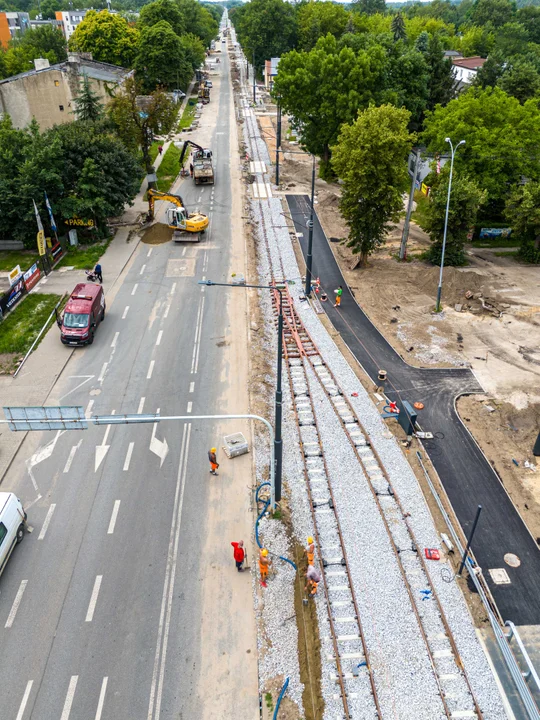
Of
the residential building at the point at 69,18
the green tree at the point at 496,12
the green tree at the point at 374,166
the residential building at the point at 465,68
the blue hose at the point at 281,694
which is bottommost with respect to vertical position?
the blue hose at the point at 281,694

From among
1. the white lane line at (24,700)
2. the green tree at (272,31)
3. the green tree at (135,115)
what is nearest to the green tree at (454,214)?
the green tree at (135,115)

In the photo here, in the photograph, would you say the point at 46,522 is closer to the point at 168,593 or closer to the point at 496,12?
the point at 168,593

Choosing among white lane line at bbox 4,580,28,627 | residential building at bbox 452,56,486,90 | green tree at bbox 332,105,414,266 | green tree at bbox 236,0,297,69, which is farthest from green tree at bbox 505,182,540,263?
green tree at bbox 236,0,297,69

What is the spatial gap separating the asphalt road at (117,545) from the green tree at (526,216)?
1022 inches

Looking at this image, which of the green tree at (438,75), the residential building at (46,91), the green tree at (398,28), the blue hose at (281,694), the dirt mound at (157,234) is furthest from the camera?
the green tree at (398,28)

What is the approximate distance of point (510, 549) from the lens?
745 inches

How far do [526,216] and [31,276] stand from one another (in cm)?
3666

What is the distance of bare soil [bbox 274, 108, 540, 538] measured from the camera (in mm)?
23750

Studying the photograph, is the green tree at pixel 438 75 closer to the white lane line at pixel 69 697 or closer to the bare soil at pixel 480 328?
the bare soil at pixel 480 328

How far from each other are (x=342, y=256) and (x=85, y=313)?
2148cm

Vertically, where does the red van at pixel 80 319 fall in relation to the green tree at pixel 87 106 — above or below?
below

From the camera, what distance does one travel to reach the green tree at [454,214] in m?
35.7

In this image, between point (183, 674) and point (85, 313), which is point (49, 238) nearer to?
point (85, 313)

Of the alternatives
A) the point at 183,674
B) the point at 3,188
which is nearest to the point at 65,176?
the point at 3,188
